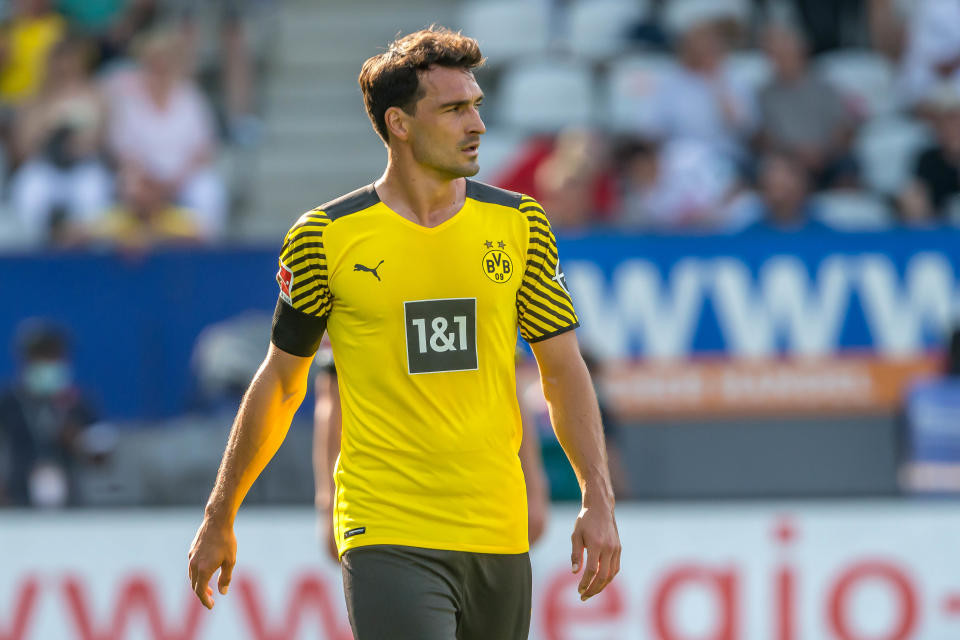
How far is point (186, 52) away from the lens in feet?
36.7

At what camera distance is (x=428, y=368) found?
372 centimetres

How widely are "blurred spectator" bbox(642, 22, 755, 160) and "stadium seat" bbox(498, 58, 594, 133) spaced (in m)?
0.62

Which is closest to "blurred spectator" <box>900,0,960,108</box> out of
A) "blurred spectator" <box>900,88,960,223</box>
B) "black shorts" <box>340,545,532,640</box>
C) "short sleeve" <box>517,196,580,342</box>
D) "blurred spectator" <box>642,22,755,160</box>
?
"blurred spectator" <box>900,88,960,223</box>

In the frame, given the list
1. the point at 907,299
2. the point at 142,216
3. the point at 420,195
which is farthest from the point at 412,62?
the point at 142,216

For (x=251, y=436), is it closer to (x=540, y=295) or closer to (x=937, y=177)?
(x=540, y=295)

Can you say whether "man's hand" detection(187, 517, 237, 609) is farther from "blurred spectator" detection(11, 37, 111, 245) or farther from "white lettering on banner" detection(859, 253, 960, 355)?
"blurred spectator" detection(11, 37, 111, 245)

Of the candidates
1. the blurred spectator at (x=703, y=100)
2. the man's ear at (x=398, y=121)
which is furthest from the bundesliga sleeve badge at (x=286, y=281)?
the blurred spectator at (x=703, y=100)

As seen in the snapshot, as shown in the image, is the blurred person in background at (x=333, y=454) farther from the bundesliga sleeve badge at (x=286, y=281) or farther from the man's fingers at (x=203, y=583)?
the bundesliga sleeve badge at (x=286, y=281)

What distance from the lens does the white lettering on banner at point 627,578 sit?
690 centimetres

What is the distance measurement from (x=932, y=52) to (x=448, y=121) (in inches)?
292

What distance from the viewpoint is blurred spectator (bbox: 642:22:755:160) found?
10203mm

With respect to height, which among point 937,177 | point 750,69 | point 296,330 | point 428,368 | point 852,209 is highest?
point 750,69

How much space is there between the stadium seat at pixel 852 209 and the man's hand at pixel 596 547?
5791 mm

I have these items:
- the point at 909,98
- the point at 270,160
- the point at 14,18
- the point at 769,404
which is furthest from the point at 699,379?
the point at 14,18
